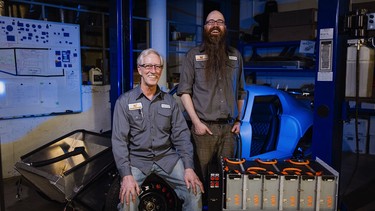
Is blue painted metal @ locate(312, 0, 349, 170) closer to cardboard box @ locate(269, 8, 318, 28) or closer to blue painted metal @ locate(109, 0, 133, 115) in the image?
blue painted metal @ locate(109, 0, 133, 115)

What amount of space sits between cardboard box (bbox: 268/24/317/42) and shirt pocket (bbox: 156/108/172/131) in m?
4.51

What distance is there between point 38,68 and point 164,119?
Result: 2760mm

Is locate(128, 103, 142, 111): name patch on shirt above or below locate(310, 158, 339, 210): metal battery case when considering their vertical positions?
above

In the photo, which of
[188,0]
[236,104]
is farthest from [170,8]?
[236,104]

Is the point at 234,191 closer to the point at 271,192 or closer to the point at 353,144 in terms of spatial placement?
the point at 271,192

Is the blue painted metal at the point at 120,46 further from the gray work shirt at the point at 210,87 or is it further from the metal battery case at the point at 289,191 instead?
the metal battery case at the point at 289,191

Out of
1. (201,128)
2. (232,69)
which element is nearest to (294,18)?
(232,69)

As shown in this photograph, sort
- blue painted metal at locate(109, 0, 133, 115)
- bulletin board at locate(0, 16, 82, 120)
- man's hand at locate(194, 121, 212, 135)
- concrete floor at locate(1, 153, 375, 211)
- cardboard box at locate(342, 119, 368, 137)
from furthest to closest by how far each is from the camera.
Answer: cardboard box at locate(342, 119, 368, 137) → bulletin board at locate(0, 16, 82, 120) → blue painted metal at locate(109, 0, 133, 115) → concrete floor at locate(1, 153, 375, 211) → man's hand at locate(194, 121, 212, 135)

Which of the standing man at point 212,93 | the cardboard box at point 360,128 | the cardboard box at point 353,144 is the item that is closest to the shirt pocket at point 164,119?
the standing man at point 212,93

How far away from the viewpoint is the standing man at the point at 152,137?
92.7 inches

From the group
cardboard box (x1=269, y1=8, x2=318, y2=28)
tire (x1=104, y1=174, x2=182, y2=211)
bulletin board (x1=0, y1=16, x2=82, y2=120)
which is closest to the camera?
tire (x1=104, y1=174, x2=182, y2=211)

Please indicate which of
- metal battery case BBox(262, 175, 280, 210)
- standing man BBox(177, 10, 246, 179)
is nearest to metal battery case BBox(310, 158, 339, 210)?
metal battery case BBox(262, 175, 280, 210)

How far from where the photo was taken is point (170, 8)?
7715mm

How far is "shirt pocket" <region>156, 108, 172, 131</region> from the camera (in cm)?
245
